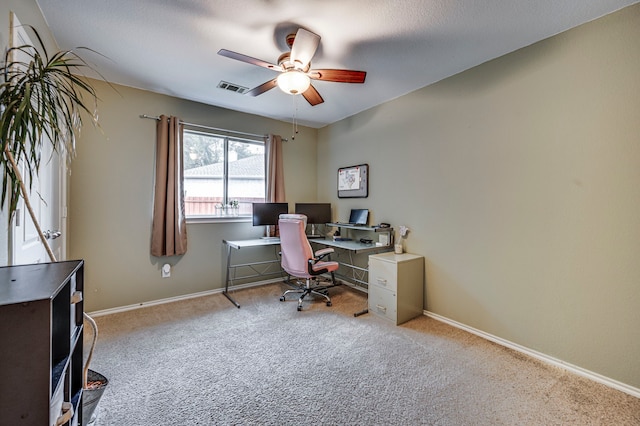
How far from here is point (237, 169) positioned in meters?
4.03

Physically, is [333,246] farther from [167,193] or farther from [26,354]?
[26,354]

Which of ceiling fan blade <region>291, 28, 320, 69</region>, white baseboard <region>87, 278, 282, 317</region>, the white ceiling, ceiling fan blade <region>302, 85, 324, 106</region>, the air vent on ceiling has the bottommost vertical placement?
white baseboard <region>87, 278, 282, 317</region>

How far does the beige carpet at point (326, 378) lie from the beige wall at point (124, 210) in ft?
1.53

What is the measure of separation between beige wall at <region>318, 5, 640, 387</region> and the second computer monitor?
4.93 feet

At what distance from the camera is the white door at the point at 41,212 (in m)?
1.51

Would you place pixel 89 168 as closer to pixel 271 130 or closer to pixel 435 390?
pixel 271 130

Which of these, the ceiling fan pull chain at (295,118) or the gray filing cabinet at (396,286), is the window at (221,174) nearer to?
the ceiling fan pull chain at (295,118)

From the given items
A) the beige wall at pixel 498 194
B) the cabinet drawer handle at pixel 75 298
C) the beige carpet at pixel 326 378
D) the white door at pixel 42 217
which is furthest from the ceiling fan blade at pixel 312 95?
the beige carpet at pixel 326 378

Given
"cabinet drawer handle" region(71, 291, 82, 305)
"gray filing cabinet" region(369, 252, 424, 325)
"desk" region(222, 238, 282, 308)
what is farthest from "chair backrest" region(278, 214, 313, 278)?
"cabinet drawer handle" region(71, 291, 82, 305)

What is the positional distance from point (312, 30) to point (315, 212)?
2.61m

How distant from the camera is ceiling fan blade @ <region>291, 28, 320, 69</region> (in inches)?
76.9

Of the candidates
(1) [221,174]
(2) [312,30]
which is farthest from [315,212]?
(2) [312,30]

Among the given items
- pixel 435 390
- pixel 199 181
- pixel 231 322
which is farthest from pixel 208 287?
pixel 435 390

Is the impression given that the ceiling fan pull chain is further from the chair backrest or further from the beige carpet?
the beige carpet
